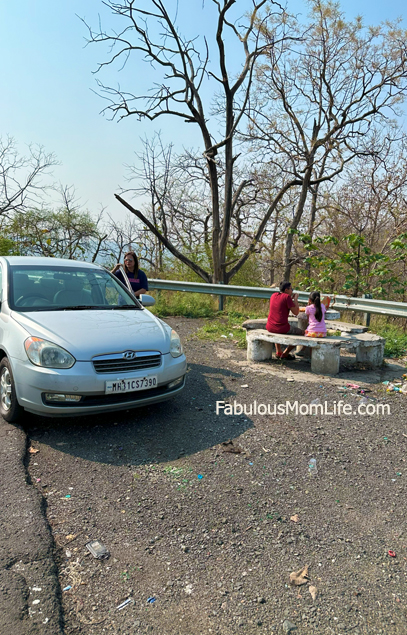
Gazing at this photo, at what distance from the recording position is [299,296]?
33.1 ft

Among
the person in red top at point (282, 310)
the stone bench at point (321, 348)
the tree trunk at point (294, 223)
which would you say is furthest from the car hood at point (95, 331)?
the tree trunk at point (294, 223)

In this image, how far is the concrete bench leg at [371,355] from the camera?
6.74m

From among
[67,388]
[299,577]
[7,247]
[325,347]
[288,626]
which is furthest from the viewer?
[7,247]

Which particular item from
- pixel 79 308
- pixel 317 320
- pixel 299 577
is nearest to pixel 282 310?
pixel 317 320

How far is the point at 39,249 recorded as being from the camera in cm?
1741

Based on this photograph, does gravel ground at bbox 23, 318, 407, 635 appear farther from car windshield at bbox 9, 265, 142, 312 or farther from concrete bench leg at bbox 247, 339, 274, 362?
concrete bench leg at bbox 247, 339, 274, 362

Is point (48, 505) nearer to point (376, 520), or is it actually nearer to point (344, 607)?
point (344, 607)

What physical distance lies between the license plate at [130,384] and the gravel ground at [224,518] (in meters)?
0.46

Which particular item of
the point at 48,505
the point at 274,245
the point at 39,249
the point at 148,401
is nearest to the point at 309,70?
the point at 274,245

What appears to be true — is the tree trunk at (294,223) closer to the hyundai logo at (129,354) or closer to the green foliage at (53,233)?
the green foliage at (53,233)

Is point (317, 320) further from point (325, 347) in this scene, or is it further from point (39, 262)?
point (39, 262)

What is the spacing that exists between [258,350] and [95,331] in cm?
338

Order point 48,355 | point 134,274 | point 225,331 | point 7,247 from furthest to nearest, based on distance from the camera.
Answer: point 7,247
point 225,331
point 134,274
point 48,355

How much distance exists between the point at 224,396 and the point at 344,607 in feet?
10.6
